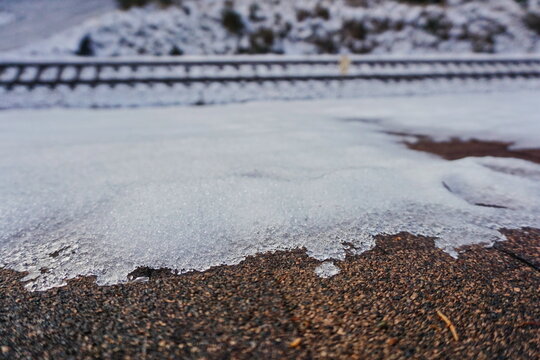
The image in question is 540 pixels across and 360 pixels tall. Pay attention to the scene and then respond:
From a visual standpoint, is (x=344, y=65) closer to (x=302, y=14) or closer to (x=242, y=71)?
(x=242, y=71)

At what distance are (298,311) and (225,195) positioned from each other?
0.69 metres

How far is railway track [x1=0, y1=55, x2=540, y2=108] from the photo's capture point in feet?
12.1

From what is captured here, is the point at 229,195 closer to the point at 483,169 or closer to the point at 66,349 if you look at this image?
the point at 66,349

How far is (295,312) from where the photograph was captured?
832mm

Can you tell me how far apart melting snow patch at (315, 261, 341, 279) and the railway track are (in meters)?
3.13

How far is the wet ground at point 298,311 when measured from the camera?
2.38ft

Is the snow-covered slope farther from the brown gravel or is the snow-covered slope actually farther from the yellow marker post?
the brown gravel

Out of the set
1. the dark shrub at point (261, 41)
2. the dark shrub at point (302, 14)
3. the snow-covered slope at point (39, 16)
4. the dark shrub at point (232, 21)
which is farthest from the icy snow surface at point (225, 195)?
the dark shrub at point (302, 14)

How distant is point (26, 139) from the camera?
7.77ft

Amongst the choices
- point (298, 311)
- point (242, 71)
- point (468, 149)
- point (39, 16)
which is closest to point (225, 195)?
point (298, 311)

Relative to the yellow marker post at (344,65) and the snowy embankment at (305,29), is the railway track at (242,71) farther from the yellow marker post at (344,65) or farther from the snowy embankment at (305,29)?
the snowy embankment at (305,29)

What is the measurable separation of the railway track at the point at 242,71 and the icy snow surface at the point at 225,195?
1.32 meters

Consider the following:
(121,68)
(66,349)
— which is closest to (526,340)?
(66,349)

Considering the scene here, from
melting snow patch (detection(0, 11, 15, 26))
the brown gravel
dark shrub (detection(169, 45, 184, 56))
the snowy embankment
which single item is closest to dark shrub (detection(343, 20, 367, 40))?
the snowy embankment
